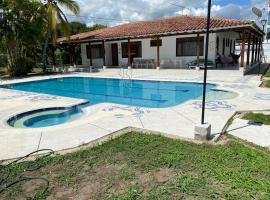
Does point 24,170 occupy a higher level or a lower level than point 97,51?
lower

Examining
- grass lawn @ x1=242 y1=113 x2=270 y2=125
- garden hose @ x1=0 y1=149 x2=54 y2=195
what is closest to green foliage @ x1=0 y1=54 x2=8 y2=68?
garden hose @ x1=0 y1=149 x2=54 y2=195

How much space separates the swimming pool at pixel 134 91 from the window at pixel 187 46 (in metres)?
7.11

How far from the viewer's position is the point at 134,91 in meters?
12.6

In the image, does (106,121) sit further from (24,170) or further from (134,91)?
(134,91)

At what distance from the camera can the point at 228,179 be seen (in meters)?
3.24

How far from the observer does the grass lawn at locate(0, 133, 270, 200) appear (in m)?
3.03

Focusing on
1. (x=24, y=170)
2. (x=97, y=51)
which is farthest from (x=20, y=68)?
(x=24, y=170)

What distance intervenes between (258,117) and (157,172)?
150 inches

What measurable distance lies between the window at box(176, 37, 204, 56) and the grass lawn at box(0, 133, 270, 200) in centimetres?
1619

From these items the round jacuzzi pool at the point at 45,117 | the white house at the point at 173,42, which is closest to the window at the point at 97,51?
the white house at the point at 173,42

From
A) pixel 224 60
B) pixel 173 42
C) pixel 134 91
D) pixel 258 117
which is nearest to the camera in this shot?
pixel 258 117

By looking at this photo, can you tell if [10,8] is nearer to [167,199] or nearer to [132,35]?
[132,35]

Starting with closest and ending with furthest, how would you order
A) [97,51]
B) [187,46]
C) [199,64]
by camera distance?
1. [199,64]
2. [187,46]
3. [97,51]

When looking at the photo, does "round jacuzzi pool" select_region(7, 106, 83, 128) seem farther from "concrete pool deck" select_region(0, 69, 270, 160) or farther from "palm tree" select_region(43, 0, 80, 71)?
"palm tree" select_region(43, 0, 80, 71)
